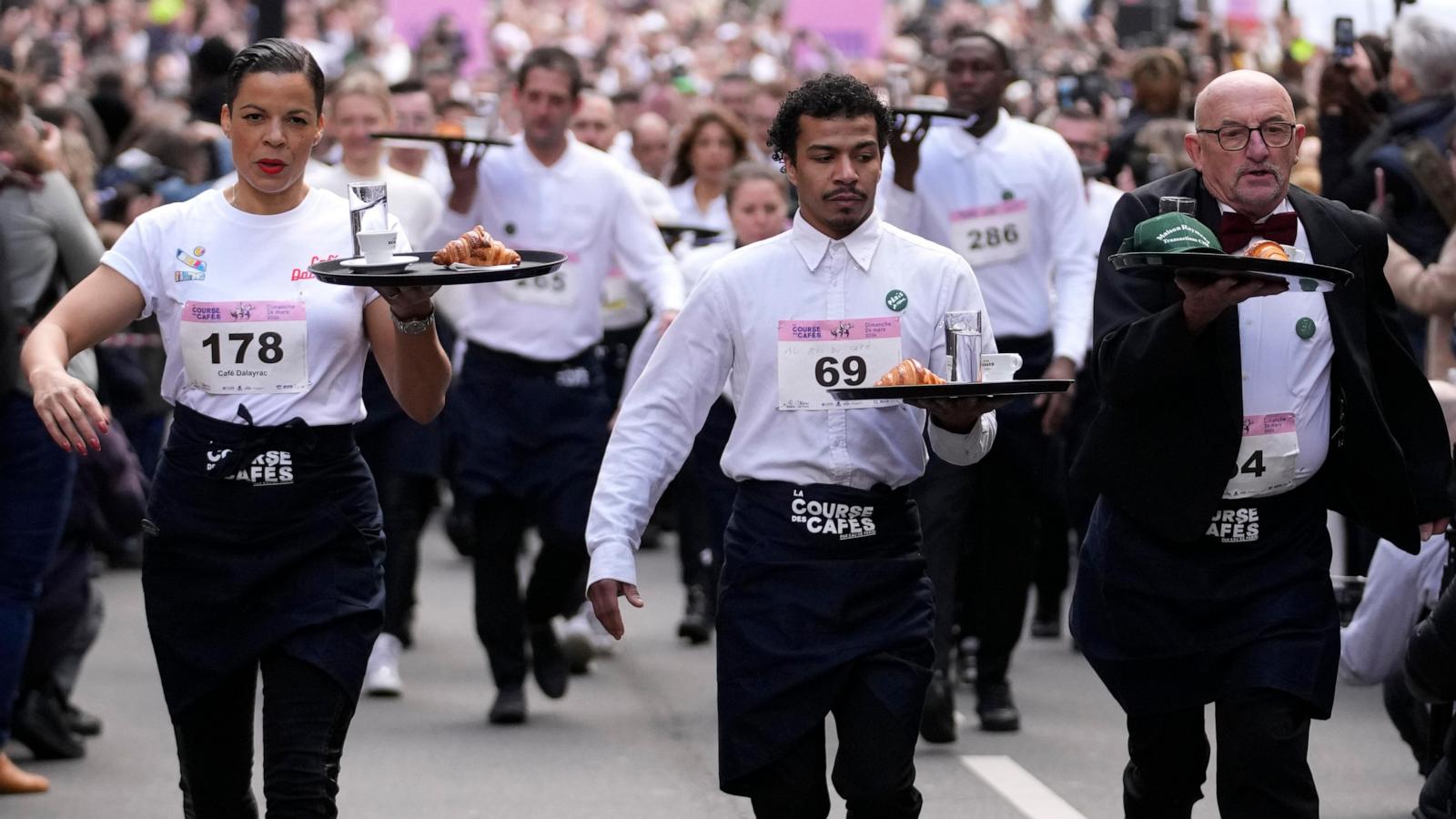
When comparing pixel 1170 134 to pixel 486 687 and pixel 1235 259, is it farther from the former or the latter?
pixel 1235 259

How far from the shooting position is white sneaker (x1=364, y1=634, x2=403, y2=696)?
9148 mm

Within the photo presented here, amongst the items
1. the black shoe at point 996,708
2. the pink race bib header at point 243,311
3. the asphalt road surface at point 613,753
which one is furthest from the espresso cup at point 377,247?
the black shoe at point 996,708

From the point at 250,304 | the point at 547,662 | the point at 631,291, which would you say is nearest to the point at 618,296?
the point at 631,291

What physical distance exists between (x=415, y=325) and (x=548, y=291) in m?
3.52

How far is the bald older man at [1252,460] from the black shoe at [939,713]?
8.23ft

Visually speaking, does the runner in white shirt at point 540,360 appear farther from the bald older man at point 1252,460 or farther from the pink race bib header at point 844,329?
the bald older man at point 1252,460

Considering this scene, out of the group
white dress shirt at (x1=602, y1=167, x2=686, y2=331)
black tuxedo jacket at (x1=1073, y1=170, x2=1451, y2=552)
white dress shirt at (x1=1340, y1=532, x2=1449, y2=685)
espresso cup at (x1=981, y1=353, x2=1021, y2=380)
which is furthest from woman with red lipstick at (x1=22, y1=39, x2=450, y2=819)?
white dress shirt at (x1=602, y1=167, x2=686, y2=331)

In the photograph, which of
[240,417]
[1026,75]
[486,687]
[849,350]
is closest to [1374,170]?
[486,687]

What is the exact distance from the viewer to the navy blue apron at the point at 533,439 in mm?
8641

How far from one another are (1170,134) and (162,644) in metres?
6.50

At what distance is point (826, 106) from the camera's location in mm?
5195

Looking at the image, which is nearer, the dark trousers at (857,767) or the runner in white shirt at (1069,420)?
the dark trousers at (857,767)

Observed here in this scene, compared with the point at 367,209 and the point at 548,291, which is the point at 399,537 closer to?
the point at 548,291

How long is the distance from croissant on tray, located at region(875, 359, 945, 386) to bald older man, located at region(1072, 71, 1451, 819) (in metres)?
0.49
